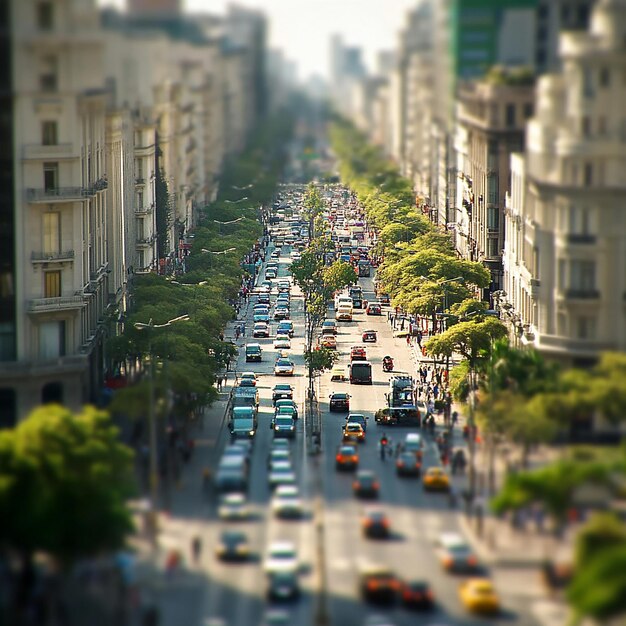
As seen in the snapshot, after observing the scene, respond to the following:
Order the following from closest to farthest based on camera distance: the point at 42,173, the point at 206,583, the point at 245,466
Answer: the point at 206,583 < the point at 245,466 < the point at 42,173

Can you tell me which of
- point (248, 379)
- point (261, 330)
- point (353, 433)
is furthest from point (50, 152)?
point (261, 330)

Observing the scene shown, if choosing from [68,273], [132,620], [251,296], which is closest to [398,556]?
[132,620]

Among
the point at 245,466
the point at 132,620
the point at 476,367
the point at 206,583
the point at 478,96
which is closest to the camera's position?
the point at 132,620

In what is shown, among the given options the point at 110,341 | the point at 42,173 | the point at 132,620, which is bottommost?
the point at 132,620

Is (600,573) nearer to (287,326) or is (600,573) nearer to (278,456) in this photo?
(278,456)

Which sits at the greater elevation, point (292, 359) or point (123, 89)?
point (123, 89)

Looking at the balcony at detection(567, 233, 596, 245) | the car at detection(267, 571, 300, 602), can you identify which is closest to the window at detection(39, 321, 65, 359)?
the balcony at detection(567, 233, 596, 245)

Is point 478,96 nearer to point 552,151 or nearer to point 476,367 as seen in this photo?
point 476,367
